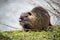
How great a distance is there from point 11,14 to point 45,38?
11.5 ft

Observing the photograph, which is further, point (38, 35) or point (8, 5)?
point (8, 5)

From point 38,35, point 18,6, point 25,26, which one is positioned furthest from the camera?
point 18,6

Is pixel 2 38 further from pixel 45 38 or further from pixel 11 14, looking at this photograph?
pixel 11 14

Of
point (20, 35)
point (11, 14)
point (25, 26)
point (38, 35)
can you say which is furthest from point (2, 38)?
point (11, 14)

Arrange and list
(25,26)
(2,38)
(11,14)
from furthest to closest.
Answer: (11,14) < (25,26) < (2,38)

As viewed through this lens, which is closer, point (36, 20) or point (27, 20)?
point (27, 20)

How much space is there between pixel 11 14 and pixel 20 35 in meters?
3.34

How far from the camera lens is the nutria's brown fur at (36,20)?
19.8 feet

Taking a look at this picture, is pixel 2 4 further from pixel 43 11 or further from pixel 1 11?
pixel 43 11

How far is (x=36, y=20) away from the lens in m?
6.30

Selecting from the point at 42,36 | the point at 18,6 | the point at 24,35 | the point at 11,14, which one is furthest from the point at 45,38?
the point at 18,6

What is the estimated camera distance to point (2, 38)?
4.94 m

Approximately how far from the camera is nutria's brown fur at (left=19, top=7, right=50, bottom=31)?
6047mm

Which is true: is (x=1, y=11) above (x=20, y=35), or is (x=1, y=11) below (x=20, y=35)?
above
